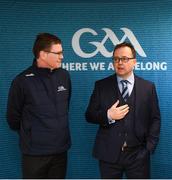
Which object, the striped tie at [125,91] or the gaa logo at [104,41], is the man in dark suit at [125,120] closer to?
the striped tie at [125,91]

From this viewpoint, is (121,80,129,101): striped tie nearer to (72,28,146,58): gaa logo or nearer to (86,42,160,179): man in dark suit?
(86,42,160,179): man in dark suit

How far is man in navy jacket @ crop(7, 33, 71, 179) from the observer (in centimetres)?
246

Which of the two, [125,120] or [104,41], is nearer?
[125,120]

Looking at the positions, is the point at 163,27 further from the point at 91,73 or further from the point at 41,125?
the point at 41,125

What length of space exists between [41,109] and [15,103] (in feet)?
0.65

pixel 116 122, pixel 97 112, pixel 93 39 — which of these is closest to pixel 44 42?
pixel 97 112

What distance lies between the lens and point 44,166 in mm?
2539

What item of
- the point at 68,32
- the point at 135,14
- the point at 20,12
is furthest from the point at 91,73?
the point at 20,12

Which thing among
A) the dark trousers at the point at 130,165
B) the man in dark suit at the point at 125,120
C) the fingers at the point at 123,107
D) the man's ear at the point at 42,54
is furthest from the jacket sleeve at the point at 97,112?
the man's ear at the point at 42,54

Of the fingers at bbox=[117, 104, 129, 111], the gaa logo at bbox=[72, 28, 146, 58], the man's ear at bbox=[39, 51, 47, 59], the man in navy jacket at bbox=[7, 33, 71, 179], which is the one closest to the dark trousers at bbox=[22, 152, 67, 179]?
the man in navy jacket at bbox=[7, 33, 71, 179]

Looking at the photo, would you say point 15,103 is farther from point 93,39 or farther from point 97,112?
point 93,39

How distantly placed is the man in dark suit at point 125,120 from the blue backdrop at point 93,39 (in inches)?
28.4

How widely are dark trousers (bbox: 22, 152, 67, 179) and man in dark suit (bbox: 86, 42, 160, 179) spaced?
0.29 m

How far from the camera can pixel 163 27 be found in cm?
321
